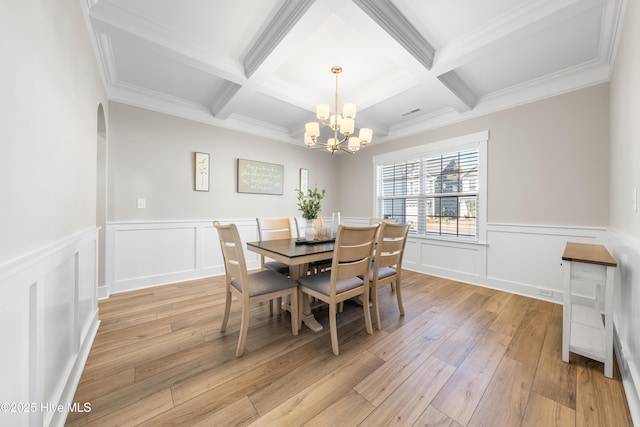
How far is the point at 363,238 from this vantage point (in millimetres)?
1854

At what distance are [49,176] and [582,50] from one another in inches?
166

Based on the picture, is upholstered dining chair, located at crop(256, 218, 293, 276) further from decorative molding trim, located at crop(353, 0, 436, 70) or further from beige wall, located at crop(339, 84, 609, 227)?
beige wall, located at crop(339, 84, 609, 227)

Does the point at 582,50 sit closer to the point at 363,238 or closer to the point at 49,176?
the point at 363,238

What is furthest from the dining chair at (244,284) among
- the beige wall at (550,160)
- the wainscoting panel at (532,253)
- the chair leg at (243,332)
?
the beige wall at (550,160)

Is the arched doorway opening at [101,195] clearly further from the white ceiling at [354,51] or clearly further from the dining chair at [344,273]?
the dining chair at [344,273]

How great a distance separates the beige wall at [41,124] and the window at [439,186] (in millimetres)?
4082

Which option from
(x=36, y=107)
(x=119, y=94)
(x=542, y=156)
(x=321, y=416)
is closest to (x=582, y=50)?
(x=542, y=156)

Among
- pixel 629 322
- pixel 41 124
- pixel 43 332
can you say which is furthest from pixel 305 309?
pixel 629 322

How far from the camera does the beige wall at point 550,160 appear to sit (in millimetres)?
2435

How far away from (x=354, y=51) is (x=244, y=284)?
2457mm

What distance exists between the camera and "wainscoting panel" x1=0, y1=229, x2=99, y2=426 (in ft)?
2.48

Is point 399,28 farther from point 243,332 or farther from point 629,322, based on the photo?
point 243,332

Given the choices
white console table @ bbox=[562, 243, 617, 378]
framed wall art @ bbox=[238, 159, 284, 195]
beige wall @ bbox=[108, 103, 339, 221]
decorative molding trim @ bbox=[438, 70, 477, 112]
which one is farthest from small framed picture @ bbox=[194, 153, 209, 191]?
white console table @ bbox=[562, 243, 617, 378]

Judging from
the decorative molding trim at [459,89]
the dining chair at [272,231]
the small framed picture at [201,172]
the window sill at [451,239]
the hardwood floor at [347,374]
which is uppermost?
the decorative molding trim at [459,89]
